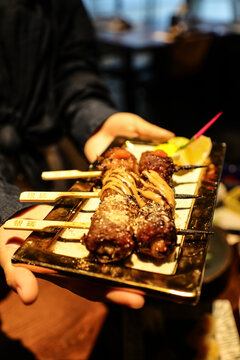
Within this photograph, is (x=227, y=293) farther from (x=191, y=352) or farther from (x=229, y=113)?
(x=229, y=113)

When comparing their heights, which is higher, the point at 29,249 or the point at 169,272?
the point at 29,249

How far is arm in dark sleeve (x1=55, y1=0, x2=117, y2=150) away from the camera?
135 inches

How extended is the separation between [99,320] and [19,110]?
2.50m

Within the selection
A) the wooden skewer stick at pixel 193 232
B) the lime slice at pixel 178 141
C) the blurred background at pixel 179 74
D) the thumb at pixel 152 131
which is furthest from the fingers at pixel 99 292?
the blurred background at pixel 179 74

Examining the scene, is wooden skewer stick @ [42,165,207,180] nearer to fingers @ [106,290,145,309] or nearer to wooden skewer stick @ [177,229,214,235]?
wooden skewer stick @ [177,229,214,235]

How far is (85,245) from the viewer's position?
1.84 m

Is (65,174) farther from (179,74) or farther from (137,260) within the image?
(179,74)

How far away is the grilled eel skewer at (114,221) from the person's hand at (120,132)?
2.58 ft

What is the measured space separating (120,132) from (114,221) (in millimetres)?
1491

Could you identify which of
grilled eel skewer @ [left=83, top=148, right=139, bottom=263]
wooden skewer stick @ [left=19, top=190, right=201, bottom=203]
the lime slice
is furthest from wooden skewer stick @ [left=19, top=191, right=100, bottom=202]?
the lime slice

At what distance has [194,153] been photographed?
2844 millimetres

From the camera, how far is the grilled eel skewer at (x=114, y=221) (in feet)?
5.84

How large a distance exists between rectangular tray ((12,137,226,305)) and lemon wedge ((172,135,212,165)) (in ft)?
1.45

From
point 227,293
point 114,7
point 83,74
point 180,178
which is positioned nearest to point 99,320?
point 227,293
